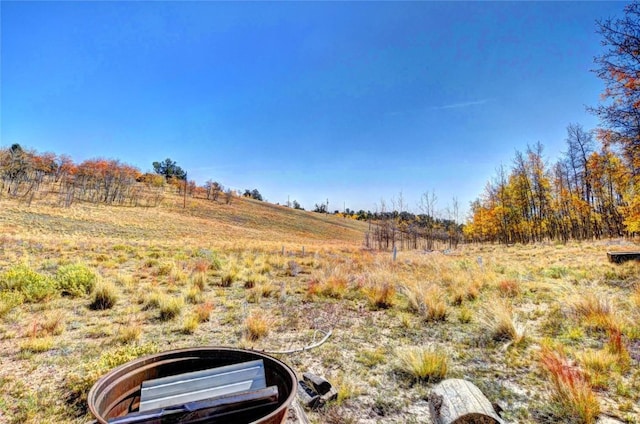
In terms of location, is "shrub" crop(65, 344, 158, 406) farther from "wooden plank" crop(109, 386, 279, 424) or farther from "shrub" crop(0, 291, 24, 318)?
"shrub" crop(0, 291, 24, 318)

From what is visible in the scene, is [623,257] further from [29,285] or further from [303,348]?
[29,285]

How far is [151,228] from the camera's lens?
148 ft

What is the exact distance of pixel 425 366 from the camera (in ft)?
14.2

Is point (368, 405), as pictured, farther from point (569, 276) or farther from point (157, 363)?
point (569, 276)

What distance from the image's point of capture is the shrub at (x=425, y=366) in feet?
14.1

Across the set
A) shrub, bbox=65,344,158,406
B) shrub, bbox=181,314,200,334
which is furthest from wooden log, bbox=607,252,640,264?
shrub, bbox=65,344,158,406

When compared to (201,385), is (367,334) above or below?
below

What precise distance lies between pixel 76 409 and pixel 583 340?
752 centimetres

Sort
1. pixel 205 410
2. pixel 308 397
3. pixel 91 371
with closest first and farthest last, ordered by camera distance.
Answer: pixel 205 410
pixel 308 397
pixel 91 371

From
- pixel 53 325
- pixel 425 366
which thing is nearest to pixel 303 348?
pixel 425 366

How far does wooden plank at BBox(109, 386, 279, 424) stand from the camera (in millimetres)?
2107

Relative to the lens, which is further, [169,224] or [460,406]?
[169,224]

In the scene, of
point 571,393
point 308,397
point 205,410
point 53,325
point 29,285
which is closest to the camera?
point 205,410

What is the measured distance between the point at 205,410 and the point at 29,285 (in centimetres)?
857
